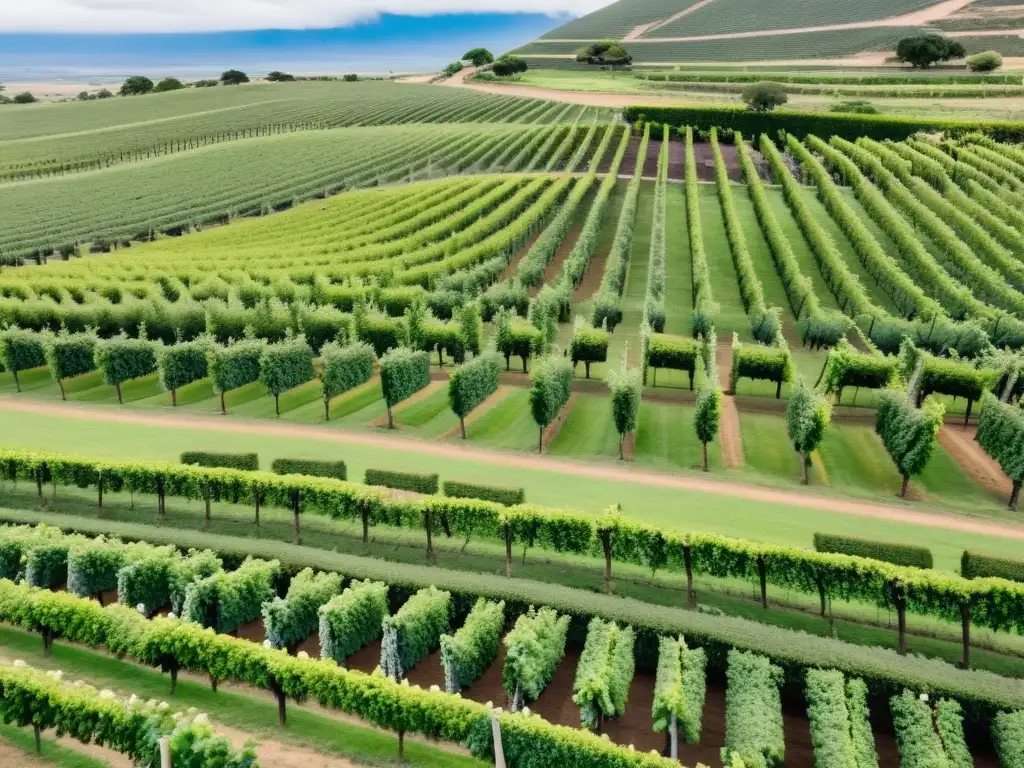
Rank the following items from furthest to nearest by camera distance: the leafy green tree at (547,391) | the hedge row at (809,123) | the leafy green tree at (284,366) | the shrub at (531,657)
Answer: the hedge row at (809,123)
the leafy green tree at (284,366)
the leafy green tree at (547,391)
the shrub at (531,657)

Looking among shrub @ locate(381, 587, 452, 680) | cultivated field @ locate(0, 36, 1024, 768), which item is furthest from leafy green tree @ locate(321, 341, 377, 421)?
shrub @ locate(381, 587, 452, 680)

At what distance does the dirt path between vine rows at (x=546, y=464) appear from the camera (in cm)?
3506

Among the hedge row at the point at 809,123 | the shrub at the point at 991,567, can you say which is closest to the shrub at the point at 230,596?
the shrub at the point at 991,567

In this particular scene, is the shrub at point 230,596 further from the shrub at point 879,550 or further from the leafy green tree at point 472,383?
the shrub at point 879,550

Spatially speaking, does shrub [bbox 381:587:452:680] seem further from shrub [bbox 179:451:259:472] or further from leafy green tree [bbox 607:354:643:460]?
leafy green tree [bbox 607:354:643:460]

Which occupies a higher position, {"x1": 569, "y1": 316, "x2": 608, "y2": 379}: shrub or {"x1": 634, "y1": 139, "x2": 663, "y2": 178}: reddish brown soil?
{"x1": 634, "y1": 139, "x2": 663, "y2": 178}: reddish brown soil

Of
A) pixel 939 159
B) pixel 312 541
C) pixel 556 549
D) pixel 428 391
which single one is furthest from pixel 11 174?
pixel 939 159

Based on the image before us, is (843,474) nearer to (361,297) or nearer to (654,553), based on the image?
(654,553)

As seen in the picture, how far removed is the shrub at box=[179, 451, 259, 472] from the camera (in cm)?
3553

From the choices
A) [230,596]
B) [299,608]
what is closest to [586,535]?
[299,608]

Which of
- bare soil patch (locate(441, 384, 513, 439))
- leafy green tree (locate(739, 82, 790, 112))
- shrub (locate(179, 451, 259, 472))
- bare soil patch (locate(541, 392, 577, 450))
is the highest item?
leafy green tree (locate(739, 82, 790, 112))

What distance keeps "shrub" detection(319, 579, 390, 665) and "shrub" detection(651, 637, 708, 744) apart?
31.3 ft

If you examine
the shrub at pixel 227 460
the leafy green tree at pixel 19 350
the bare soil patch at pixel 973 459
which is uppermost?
the leafy green tree at pixel 19 350

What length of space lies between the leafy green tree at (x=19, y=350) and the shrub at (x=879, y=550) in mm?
51418
